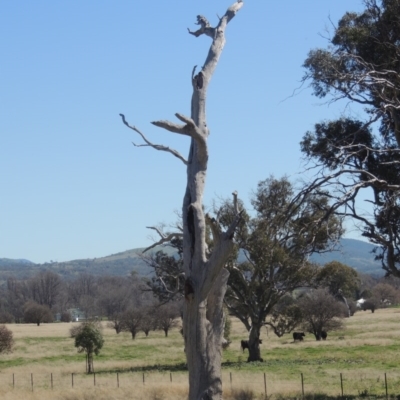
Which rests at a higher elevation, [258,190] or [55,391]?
[258,190]

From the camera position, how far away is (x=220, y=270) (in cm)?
1343

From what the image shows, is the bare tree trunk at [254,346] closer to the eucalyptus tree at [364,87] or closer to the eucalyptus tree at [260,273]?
the eucalyptus tree at [260,273]

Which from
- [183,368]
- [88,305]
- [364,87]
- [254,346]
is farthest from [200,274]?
[88,305]

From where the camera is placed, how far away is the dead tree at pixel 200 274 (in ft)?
43.7

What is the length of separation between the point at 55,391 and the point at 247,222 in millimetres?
15965

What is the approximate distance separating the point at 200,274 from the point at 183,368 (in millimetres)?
25820

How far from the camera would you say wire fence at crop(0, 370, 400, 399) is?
24.3 metres

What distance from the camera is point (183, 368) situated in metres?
38.3

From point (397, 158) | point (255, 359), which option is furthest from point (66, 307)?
point (397, 158)

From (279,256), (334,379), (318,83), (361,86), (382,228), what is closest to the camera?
(361,86)

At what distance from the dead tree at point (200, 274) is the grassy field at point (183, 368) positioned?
9.92 metres

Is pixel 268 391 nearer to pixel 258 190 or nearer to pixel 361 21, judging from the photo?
pixel 361 21

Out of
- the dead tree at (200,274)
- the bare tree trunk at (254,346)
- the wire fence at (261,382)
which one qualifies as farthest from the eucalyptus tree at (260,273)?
the dead tree at (200,274)

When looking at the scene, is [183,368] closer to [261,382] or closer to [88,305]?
[261,382]
